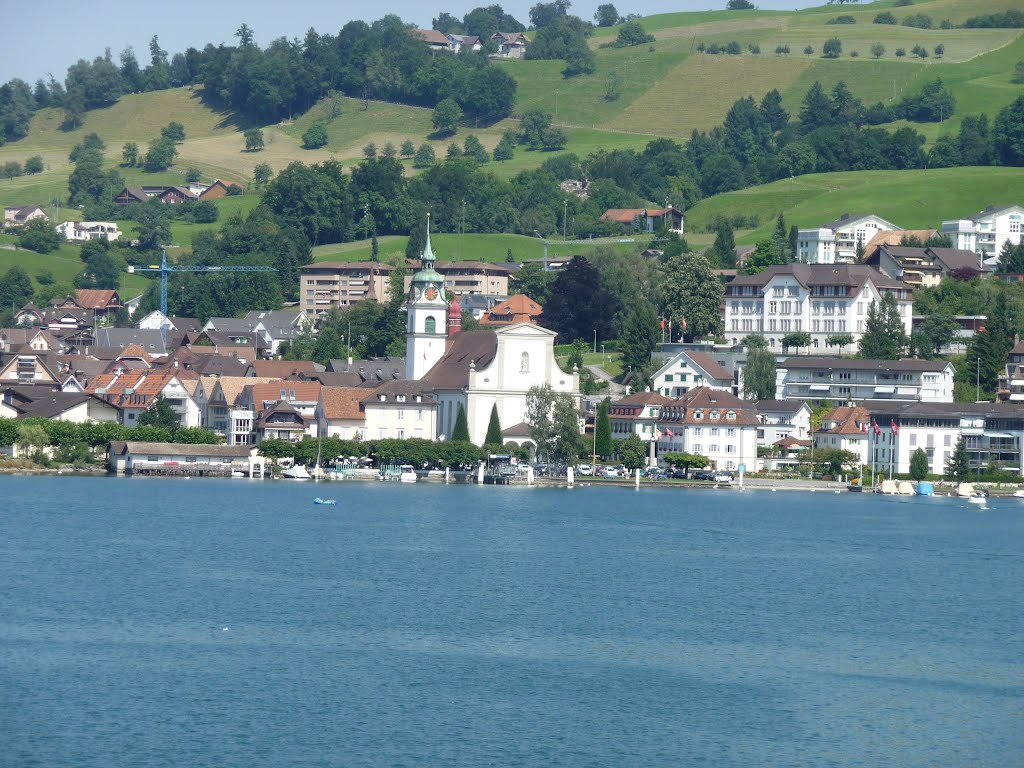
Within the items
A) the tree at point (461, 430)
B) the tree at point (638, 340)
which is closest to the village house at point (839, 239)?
the tree at point (638, 340)

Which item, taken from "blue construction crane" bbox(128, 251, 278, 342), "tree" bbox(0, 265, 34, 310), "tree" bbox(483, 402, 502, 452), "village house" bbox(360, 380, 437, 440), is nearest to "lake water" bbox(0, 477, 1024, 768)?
"tree" bbox(483, 402, 502, 452)

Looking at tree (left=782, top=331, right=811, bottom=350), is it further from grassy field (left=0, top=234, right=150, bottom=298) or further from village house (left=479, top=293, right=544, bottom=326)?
grassy field (left=0, top=234, right=150, bottom=298)

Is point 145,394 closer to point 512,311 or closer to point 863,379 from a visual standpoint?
point 512,311

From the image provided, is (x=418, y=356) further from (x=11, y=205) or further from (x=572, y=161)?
(x=11, y=205)

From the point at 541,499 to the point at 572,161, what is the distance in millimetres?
99274

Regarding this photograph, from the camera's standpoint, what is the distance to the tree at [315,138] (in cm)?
19675

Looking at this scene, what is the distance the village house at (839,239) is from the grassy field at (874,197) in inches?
266

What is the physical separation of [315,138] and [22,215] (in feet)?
123

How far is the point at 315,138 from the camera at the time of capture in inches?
7736

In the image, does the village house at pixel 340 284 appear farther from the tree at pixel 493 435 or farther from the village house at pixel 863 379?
the tree at pixel 493 435

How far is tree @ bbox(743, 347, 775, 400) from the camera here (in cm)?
9850

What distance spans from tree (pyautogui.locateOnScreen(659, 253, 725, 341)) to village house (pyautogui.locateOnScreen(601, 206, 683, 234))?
114 feet

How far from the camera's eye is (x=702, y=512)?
71.5m

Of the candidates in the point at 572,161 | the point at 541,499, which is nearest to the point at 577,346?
the point at 541,499
